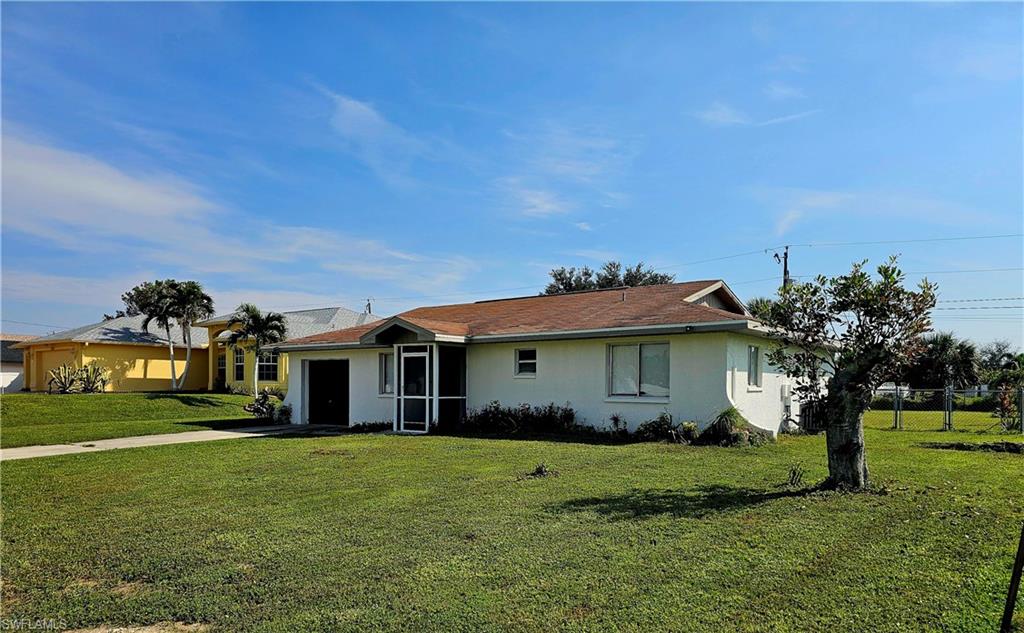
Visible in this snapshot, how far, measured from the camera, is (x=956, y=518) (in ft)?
22.9

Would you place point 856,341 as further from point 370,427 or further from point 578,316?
point 370,427

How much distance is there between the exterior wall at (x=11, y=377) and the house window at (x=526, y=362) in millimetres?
36506

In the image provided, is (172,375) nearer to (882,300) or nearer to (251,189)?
(251,189)

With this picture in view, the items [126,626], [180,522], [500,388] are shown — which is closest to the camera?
[126,626]

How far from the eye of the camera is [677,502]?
7738mm

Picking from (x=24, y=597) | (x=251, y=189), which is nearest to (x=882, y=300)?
(x=24, y=597)

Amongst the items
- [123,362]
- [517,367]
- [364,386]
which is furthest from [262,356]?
[517,367]

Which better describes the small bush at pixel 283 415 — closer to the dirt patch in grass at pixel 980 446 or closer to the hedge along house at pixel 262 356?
the hedge along house at pixel 262 356

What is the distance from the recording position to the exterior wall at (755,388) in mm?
15289

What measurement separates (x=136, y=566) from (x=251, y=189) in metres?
16.2

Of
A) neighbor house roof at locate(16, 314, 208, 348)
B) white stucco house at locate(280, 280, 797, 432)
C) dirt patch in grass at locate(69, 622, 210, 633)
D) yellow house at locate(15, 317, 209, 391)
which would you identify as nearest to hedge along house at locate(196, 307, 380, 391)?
yellow house at locate(15, 317, 209, 391)

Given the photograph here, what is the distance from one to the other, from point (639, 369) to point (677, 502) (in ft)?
29.0

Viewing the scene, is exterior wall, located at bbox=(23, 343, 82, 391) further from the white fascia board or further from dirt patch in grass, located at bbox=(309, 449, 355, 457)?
dirt patch in grass, located at bbox=(309, 449, 355, 457)

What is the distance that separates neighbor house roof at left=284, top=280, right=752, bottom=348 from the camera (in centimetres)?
1594
